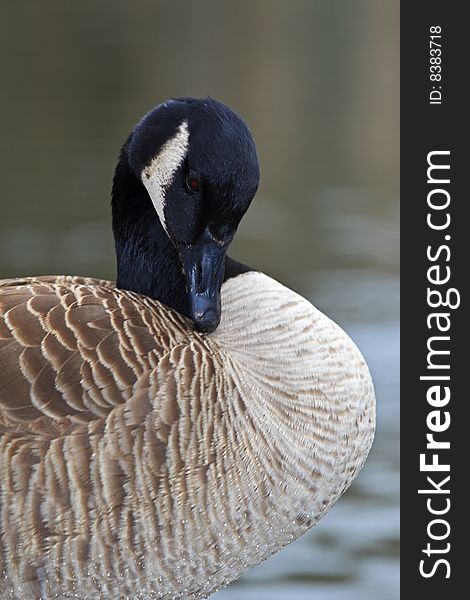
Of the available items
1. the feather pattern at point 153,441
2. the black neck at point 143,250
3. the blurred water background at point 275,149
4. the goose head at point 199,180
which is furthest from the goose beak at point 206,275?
the blurred water background at point 275,149

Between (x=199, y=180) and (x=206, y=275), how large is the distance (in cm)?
33

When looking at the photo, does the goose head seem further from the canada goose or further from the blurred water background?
the blurred water background

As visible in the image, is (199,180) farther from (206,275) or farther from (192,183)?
(206,275)

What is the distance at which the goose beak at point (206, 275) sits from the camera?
4043 mm

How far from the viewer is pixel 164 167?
414cm

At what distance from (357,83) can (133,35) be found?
16.7 ft

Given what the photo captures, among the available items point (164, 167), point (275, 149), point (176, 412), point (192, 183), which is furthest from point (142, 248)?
point (275, 149)

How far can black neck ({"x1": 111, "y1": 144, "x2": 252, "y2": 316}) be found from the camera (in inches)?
173

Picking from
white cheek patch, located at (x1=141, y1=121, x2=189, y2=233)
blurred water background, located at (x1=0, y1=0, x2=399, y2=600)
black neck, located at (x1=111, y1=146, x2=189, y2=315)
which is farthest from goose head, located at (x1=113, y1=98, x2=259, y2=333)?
blurred water background, located at (x1=0, y1=0, x2=399, y2=600)

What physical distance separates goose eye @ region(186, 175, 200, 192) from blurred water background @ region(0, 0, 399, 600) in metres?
2.78

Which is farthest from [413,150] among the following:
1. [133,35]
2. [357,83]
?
[133,35]

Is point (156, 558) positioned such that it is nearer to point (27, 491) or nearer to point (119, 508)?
point (119, 508)

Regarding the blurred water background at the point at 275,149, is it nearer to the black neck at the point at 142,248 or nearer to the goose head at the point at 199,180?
the black neck at the point at 142,248

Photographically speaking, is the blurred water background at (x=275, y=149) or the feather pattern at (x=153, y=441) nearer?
the feather pattern at (x=153, y=441)
